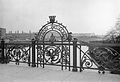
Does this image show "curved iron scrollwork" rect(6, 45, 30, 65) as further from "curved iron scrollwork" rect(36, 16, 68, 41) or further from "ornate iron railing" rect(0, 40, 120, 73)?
"curved iron scrollwork" rect(36, 16, 68, 41)

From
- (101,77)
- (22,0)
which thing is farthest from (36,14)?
(101,77)

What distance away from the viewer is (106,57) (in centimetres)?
335

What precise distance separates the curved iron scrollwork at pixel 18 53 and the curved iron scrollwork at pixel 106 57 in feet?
5.92

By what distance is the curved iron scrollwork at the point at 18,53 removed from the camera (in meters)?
4.24

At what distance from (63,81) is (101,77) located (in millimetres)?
797

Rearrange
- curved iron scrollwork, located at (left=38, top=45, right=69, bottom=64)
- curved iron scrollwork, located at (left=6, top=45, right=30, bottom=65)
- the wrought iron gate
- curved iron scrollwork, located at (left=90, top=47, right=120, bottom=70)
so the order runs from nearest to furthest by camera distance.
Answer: curved iron scrollwork, located at (left=90, top=47, right=120, bottom=70) → the wrought iron gate → curved iron scrollwork, located at (left=38, top=45, right=69, bottom=64) → curved iron scrollwork, located at (left=6, top=45, right=30, bottom=65)

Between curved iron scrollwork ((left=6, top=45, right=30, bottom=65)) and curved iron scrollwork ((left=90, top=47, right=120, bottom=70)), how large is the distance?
1803 mm

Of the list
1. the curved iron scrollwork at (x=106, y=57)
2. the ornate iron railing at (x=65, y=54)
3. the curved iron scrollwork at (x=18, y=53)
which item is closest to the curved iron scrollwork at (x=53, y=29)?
the ornate iron railing at (x=65, y=54)

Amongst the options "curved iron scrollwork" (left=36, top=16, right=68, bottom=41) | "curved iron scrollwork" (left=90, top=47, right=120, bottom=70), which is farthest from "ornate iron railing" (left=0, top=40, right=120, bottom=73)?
"curved iron scrollwork" (left=36, top=16, right=68, bottom=41)

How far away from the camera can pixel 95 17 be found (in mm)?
5125

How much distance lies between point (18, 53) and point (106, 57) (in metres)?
2.38

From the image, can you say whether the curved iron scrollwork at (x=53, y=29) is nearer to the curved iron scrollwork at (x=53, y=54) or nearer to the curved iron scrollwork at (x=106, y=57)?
the curved iron scrollwork at (x=53, y=54)

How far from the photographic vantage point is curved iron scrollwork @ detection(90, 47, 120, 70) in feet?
10.7

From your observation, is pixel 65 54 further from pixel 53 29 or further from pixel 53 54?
pixel 53 29
